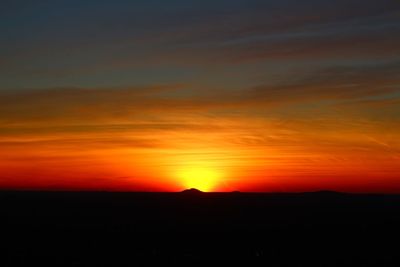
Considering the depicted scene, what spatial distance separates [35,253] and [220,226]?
2423cm

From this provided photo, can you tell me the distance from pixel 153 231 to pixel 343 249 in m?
17.8

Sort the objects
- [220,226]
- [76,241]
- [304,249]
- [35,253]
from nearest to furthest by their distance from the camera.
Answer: [35,253], [304,249], [76,241], [220,226]

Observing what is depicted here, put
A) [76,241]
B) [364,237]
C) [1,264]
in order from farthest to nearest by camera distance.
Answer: [364,237]
[76,241]
[1,264]

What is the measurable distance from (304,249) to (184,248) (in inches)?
297

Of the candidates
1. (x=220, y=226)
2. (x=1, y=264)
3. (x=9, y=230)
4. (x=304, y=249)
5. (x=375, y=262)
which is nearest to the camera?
(x=1, y=264)

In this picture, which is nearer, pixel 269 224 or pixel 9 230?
pixel 9 230

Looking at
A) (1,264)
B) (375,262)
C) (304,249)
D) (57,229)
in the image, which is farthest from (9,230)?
(375,262)

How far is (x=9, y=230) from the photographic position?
5297 cm

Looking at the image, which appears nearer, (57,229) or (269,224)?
(57,229)

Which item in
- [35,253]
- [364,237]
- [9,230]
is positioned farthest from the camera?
[9,230]

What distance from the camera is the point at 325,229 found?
184 ft

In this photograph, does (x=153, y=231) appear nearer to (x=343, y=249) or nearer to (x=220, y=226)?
(x=220, y=226)

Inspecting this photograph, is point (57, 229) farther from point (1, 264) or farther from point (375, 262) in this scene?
point (375, 262)

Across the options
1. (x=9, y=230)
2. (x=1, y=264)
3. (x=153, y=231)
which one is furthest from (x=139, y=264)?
(x=9, y=230)
